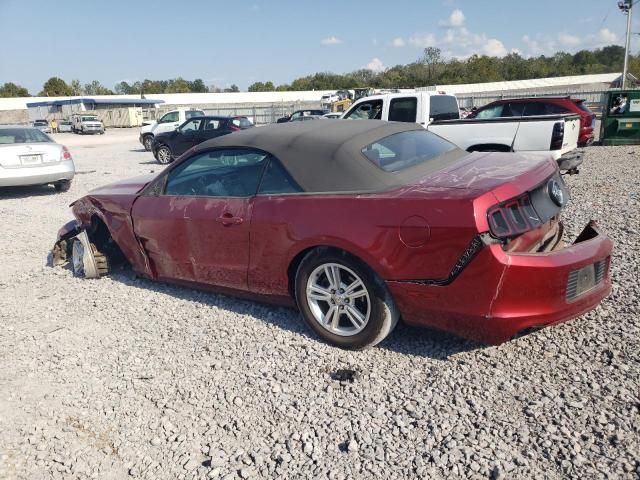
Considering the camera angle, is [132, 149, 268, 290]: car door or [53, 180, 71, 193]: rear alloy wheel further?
[53, 180, 71, 193]: rear alloy wheel

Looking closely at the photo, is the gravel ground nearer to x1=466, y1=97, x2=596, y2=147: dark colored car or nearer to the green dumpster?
x1=466, y1=97, x2=596, y2=147: dark colored car

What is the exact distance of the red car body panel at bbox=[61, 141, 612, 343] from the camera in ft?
9.11

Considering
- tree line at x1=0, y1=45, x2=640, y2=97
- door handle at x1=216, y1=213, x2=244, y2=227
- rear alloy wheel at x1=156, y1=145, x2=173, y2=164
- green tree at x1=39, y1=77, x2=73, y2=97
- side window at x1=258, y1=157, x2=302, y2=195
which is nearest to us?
side window at x1=258, y1=157, x2=302, y2=195

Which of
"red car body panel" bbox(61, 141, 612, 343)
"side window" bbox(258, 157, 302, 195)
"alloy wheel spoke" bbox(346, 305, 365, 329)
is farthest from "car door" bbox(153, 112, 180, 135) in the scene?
"alloy wheel spoke" bbox(346, 305, 365, 329)

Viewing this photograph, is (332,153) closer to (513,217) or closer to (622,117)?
(513,217)

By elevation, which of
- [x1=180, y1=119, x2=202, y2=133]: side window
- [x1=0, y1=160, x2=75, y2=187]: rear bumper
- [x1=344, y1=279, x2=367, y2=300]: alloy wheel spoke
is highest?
[x1=180, y1=119, x2=202, y2=133]: side window

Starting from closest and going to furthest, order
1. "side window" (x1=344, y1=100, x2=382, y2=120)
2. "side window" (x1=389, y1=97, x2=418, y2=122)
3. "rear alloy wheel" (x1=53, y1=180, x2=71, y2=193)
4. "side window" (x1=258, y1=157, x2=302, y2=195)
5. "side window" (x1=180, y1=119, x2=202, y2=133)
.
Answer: "side window" (x1=258, y1=157, x2=302, y2=195) < "side window" (x1=389, y1=97, x2=418, y2=122) < "side window" (x1=344, y1=100, x2=382, y2=120) < "rear alloy wheel" (x1=53, y1=180, x2=71, y2=193) < "side window" (x1=180, y1=119, x2=202, y2=133)

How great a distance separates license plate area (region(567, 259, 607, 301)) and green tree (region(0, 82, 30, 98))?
122666mm

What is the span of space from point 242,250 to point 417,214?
1.49m

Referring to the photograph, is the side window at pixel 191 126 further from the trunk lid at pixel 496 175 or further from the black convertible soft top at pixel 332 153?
the trunk lid at pixel 496 175

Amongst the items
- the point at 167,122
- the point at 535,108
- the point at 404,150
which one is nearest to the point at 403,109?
the point at 535,108

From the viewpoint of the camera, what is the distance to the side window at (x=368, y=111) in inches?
423

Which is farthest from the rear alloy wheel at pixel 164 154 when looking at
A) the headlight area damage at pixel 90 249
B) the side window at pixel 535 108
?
the headlight area damage at pixel 90 249

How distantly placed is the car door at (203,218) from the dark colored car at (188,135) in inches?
504
